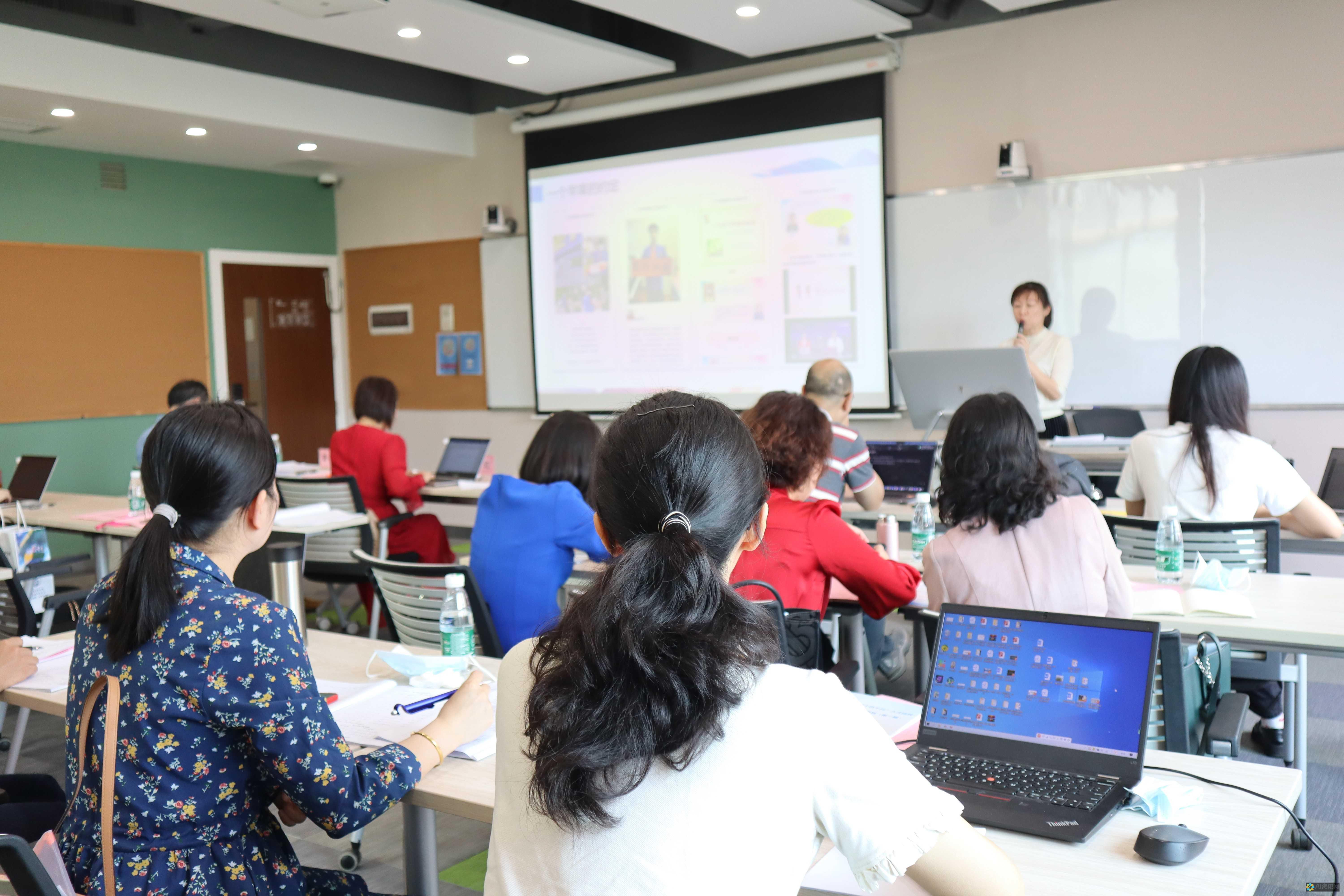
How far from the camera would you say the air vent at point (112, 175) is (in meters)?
7.53

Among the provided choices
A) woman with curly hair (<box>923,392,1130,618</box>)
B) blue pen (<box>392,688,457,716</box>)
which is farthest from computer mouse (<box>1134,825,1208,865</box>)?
blue pen (<box>392,688,457,716</box>)

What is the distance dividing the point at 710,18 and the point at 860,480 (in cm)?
284

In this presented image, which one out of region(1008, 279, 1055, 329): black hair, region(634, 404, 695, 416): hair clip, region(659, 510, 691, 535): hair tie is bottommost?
region(659, 510, 691, 535): hair tie

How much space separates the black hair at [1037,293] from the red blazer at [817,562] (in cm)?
331

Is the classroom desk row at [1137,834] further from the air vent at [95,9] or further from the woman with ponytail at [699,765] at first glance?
the air vent at [95,9]

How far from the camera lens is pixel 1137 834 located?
1.43m

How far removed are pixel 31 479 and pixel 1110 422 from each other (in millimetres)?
5729

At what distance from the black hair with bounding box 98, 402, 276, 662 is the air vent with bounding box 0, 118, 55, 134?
5994 millimetres

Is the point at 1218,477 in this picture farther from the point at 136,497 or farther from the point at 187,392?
the point at 187,392

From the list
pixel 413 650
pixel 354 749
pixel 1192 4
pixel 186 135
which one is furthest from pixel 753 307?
pixel 354 749

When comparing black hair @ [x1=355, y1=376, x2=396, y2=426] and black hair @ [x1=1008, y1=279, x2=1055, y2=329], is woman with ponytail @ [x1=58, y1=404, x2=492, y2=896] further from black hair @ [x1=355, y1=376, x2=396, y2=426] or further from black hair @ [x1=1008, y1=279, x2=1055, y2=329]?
black hair @ [x1=1008, y1=279, x2=1055, y2=329]

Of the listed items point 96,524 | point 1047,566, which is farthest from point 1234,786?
point 96,524

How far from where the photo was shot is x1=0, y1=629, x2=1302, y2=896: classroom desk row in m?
1.30

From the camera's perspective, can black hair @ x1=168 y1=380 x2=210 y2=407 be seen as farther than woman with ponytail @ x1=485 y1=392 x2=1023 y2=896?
Yes
